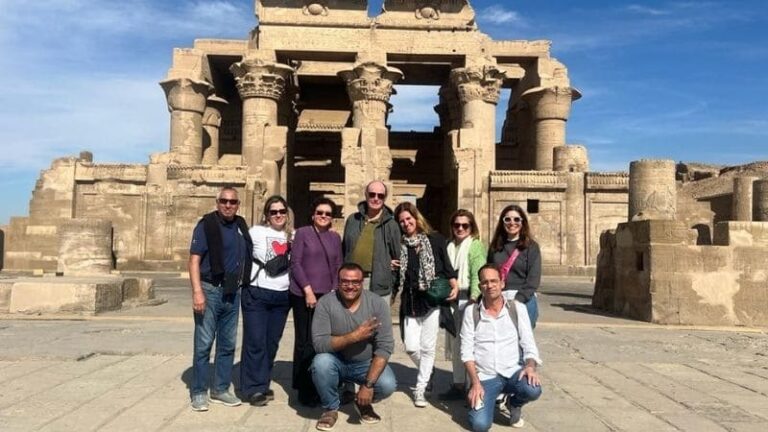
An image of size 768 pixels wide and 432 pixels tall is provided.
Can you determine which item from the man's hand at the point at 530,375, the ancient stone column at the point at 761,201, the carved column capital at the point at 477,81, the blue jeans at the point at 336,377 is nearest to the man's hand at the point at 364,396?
the blue jeans at the point at 336,377

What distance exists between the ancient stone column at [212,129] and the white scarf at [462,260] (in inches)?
886

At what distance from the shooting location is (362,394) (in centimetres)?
434

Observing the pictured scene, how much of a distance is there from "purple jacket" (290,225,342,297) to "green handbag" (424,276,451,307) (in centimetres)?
72

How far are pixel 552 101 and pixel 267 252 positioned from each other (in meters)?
21.7

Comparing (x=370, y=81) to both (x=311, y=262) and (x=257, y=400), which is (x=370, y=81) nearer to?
(x=311, y=262)

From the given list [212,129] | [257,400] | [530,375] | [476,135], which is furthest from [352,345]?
[212,129]

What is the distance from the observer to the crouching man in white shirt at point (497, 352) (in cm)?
426

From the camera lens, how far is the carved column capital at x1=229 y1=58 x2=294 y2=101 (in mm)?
22438

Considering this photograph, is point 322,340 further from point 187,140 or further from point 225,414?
point 187,140

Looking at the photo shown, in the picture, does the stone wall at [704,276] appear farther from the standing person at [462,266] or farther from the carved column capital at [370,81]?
the carved column capital at [370,81]

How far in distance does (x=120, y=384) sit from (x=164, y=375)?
Answer: 45 centimetres

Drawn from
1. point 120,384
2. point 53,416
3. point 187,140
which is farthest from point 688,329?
point 187,140

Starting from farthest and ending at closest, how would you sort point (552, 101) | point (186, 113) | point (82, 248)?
point (552, 101) → point (186, 113) → point (82, 248)

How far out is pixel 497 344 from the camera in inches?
174
